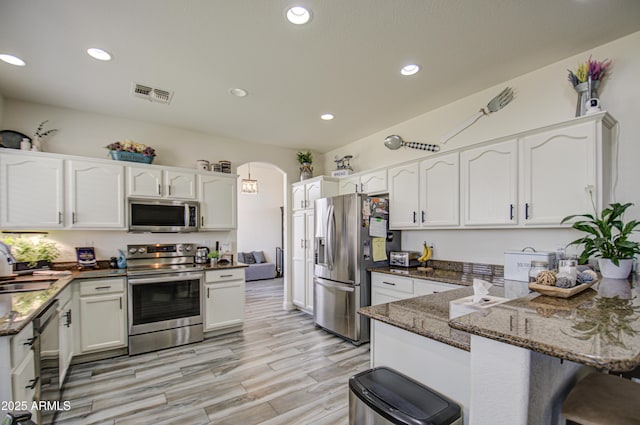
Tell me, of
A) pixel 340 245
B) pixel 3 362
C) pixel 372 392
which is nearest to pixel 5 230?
pixel 3 362

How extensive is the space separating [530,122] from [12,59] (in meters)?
4.49

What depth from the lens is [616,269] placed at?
185 centimetres

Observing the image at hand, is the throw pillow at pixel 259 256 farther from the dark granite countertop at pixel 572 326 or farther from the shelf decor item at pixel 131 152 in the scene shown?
the dark granite countertop at pixel 572 326

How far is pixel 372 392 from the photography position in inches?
45.3

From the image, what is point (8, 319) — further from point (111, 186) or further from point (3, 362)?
point (111, 186)

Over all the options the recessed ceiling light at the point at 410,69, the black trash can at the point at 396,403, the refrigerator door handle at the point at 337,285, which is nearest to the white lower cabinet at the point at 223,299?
the refrigerator door handle at the point at 337,285

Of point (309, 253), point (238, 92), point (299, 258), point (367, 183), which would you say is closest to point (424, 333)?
point (238, 92)

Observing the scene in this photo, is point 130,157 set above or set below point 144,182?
above

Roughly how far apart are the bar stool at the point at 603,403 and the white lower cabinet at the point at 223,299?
10.9 feet

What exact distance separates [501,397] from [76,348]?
3587mm

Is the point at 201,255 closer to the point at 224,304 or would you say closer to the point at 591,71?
the point at 224,304

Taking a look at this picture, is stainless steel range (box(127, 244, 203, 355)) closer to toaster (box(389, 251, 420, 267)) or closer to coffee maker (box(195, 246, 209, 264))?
coffee maker (box(195, 246, 209, 264))

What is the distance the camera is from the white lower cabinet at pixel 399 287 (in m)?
2.78

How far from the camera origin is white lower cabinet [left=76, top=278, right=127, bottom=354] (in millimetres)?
2861
